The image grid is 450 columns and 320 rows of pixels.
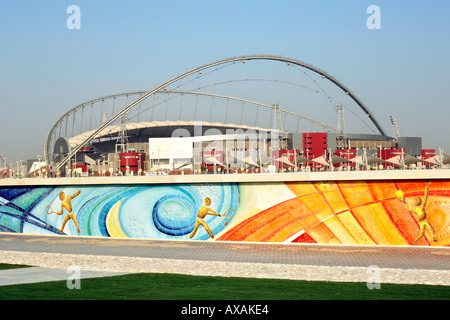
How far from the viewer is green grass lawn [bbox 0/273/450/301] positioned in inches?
759

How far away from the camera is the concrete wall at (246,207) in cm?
3041

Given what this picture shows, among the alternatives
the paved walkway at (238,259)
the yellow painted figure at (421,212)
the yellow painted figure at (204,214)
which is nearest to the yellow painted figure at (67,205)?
the paved walkway at (238,259)

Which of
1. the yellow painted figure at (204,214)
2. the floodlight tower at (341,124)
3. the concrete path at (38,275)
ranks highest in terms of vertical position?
the floodlight tower at (341,124)

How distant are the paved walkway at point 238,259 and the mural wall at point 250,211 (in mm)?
805

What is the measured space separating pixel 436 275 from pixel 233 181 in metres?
13.7

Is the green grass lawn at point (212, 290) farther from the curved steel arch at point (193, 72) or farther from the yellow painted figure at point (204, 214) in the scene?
the curved steel arch at point (193, 72)

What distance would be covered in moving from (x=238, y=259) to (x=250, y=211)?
596cm

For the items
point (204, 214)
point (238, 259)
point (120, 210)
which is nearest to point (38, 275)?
point (238, 259)

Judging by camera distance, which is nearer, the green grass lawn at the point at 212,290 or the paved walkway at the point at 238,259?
the green grass lawn at the point at 212,290

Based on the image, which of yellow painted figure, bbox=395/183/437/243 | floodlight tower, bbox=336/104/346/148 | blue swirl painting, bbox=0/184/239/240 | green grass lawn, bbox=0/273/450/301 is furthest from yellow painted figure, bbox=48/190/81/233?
floodlight tower, bbox=336/104/346/148
